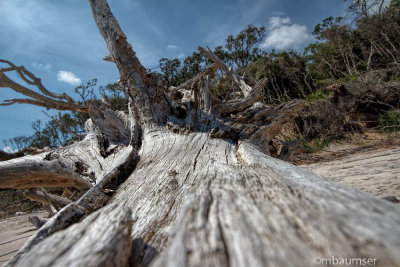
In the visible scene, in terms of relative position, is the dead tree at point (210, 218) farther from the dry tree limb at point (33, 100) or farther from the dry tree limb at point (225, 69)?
the dry tree limb at point (225, 69)

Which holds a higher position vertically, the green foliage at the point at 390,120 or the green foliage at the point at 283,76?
the green foliage at the point at 283,76

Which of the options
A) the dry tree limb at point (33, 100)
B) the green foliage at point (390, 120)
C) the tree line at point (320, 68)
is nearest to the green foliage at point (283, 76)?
the tree line at point (320, 68)

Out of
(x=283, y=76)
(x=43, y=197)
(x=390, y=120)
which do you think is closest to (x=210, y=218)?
(x=43, y=197)

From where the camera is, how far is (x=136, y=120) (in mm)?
2203

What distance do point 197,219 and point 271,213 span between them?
194 mm

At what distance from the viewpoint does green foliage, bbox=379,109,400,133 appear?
4828 mm

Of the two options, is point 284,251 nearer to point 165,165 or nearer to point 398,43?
point 165,165

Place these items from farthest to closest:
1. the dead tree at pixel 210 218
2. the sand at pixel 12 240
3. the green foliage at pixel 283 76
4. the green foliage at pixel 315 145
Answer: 1. the green foliage at pixel 283 76
2. the green foliage at pixel 315 145
3. the sand at pixel 12 240
4. the dead tree at pixel 210 218

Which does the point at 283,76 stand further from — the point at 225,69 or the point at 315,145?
the point at 225,69

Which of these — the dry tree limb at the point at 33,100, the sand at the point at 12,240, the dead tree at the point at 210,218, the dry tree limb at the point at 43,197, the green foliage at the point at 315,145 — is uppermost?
the dry tree limb at the point at 33,100

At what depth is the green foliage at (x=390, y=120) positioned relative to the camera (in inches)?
190

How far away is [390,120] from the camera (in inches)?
201

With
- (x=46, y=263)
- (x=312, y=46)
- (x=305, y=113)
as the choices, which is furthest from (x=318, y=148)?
(x=312, y=46)

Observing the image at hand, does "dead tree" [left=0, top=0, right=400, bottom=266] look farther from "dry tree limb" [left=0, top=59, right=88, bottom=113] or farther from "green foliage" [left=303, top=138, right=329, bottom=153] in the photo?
"green foliage" [left=303, top=138, right=329, bottom=153]
